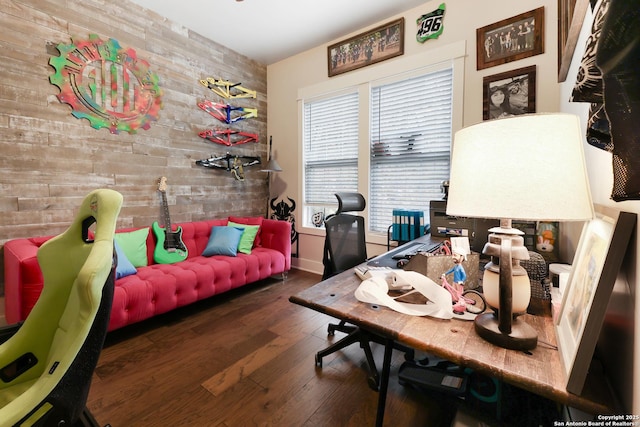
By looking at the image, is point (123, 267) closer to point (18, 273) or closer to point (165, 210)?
point (18, 273)

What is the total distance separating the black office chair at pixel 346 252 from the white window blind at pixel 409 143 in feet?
3.70

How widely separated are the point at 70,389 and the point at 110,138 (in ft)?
9.01

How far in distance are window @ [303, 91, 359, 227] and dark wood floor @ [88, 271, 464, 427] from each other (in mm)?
1806

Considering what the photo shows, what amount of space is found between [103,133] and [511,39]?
13.0 feet

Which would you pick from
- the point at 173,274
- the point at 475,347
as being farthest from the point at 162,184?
the point at 475,347

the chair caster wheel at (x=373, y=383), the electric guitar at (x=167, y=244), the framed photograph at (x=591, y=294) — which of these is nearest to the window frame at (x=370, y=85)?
the electric guitar at (x=167, y=244)

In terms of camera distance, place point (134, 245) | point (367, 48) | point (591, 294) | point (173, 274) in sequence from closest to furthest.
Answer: point (591, 294) → point (173, 274) → point (134, 245) → point (367, 48)

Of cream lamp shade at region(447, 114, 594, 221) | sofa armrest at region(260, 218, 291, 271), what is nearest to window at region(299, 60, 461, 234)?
sofa armrest at region(260, 218, 291, 271)

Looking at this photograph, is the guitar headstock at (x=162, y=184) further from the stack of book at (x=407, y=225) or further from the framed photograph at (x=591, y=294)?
the framed photograph at (x=591, y=294)

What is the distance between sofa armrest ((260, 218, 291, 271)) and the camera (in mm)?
3506

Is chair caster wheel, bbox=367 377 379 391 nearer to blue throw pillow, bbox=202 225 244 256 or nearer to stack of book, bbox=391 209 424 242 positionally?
stack of book, bbox=391 209 424 242

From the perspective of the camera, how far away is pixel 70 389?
2.55 feet

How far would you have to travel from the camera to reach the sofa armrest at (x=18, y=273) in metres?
1.78

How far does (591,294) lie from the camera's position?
0.66 metres
